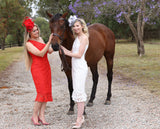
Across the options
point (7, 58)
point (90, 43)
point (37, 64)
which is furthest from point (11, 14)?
point (37, 64)

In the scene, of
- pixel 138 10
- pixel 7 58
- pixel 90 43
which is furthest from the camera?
pixel 7 58

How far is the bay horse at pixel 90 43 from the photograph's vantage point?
380 centimetres

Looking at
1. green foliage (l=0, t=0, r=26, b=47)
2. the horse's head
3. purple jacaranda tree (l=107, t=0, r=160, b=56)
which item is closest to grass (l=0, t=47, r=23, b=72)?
green foliage (l=0, t=0, r=26, b=47)

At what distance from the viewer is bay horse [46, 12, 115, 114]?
3.80 metres

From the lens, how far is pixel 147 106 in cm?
497

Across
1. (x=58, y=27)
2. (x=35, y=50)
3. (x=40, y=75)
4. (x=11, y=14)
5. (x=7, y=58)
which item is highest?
(x=11, y=14)

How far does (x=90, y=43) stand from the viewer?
504 cm

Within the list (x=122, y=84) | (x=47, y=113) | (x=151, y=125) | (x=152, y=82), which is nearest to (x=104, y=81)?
(x=122, y=84)

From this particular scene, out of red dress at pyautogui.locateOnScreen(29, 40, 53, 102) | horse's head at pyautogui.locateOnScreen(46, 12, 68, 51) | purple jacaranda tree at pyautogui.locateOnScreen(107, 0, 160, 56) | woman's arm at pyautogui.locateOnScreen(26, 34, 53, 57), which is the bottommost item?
red dress at pyautogui.locateOnScreen(29, 40, 53, 102)

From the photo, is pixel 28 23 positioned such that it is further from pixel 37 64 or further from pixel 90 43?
pixel 90 43

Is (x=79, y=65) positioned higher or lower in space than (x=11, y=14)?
lower

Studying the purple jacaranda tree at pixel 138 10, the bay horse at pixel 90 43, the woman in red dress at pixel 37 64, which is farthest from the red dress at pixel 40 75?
the purple jacaranda tree at pixel 138 10

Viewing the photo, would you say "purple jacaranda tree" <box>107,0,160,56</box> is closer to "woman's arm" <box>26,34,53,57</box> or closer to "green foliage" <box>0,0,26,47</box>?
"woman's arm" <box>26,34,53,57</box>

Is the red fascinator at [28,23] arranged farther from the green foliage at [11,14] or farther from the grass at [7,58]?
the green foliage at [11,14]
